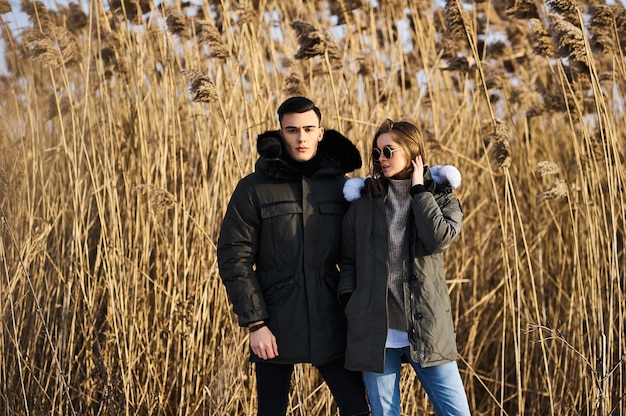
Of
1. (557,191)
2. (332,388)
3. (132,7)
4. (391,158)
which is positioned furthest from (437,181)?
(132,7)

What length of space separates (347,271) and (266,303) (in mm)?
265

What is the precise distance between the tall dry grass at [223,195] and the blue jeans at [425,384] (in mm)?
552

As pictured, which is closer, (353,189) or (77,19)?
(353,189)

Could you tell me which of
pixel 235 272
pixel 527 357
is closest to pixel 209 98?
pixel 235 272

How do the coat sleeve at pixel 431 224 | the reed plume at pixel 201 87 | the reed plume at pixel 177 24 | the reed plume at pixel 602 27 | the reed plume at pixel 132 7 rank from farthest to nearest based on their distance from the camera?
the reed plume at pixel 132 7 → the reed plume at pixel 177 24 → the reed plume at pixel 602 27 → the reed plume at pixel 201 87 → the coat sleeve at pixel 431 224

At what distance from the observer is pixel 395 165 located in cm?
242

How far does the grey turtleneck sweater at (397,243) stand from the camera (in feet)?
7.88

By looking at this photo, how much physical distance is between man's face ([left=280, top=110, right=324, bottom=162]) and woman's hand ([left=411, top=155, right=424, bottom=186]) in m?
0.32

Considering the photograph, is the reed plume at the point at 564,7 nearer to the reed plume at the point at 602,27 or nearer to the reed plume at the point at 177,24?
the reed plume at the point at 602,27

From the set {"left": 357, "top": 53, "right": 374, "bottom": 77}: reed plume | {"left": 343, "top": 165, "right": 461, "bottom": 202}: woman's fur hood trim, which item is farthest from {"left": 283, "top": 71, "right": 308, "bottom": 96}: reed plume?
{"left": 343, "top": 165, "right": 461, "bottom": 202}: woman's fur hood trim

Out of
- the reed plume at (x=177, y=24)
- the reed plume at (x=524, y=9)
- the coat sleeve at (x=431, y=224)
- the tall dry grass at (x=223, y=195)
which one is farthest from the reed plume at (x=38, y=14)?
the coat sleeve at (x=431, y=224)

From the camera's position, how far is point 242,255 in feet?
8.21

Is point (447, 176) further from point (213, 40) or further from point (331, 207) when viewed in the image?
point (213, 40)

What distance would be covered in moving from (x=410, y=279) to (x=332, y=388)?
0.44 metres
